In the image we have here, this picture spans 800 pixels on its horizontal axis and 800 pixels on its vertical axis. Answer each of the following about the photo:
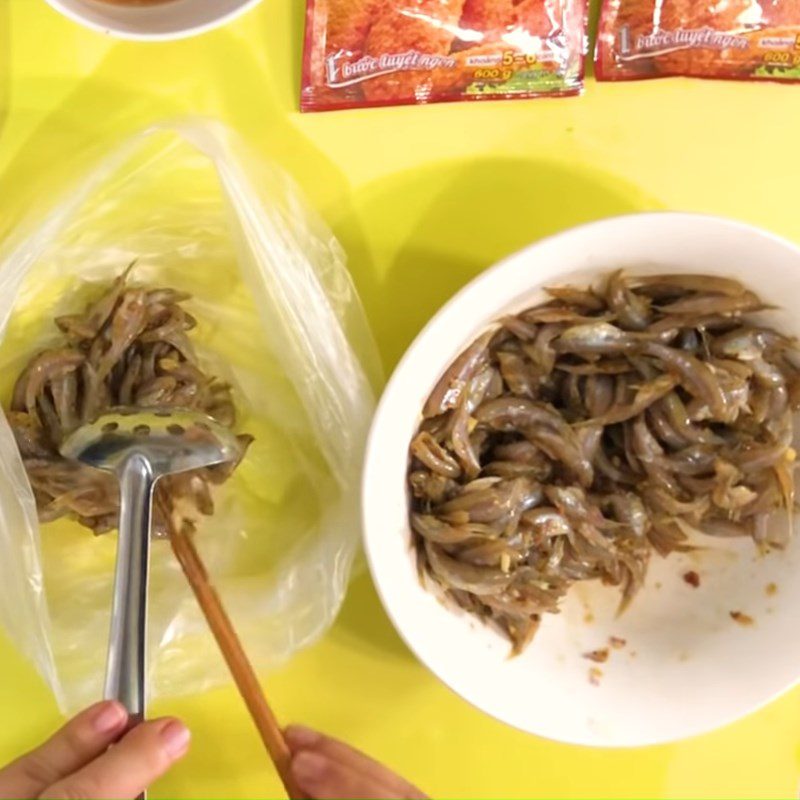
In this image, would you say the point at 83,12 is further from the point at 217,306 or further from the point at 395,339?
the point at 395,339

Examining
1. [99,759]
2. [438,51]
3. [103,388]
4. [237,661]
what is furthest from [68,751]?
[438,51]

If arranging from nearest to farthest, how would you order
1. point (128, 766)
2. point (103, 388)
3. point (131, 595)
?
point (128, 766)
point (131, 595)
point (103, 388)

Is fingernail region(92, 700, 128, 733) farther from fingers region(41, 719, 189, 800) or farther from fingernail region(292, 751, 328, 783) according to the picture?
fingernail region(292, 751, 328, 783)

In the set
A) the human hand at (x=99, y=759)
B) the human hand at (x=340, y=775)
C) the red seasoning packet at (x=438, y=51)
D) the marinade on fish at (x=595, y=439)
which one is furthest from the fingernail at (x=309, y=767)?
the red seasoning packet at (x=438, y=51)

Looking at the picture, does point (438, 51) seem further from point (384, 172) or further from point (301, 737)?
point (301, 737)

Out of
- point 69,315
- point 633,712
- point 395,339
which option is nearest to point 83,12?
point 69,315

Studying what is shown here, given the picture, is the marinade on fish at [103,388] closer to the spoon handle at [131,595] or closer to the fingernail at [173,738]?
the spoon handle at [131,595]
